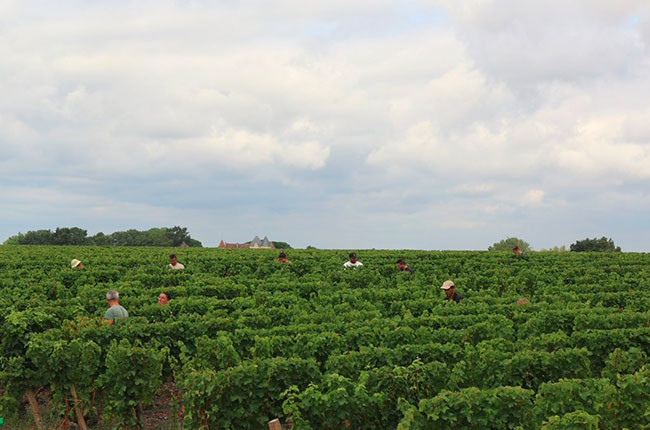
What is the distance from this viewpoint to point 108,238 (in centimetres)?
11156

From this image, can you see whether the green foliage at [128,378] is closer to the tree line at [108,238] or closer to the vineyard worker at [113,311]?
the vineyard worker at [113,311]

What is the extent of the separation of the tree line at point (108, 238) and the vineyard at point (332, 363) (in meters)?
88.3

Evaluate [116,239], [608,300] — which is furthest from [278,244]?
[608,300]

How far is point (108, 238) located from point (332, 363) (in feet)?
368

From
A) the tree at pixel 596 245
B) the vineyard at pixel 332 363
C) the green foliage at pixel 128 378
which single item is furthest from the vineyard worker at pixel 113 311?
the tree at pixel 596 245

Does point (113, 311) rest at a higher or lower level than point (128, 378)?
higher

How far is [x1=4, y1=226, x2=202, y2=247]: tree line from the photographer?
321 ft

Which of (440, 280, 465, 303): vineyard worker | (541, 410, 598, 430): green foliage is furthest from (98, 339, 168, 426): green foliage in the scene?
(440, 280, 465, 303): vineyard worker

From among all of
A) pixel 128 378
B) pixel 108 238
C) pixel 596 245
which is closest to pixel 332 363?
pixel 128 378

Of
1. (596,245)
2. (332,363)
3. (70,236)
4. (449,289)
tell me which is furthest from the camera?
(70,236)

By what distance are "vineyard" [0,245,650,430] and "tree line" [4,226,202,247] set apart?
290 feet

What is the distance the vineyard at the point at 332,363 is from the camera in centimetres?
695

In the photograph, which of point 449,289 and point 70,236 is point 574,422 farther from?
point 70,236

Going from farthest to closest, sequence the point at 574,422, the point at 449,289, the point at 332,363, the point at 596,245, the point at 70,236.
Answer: the point at 70,236, the point at 596,245, the point at 449,289, the point at 332,363, the point at 574,422
